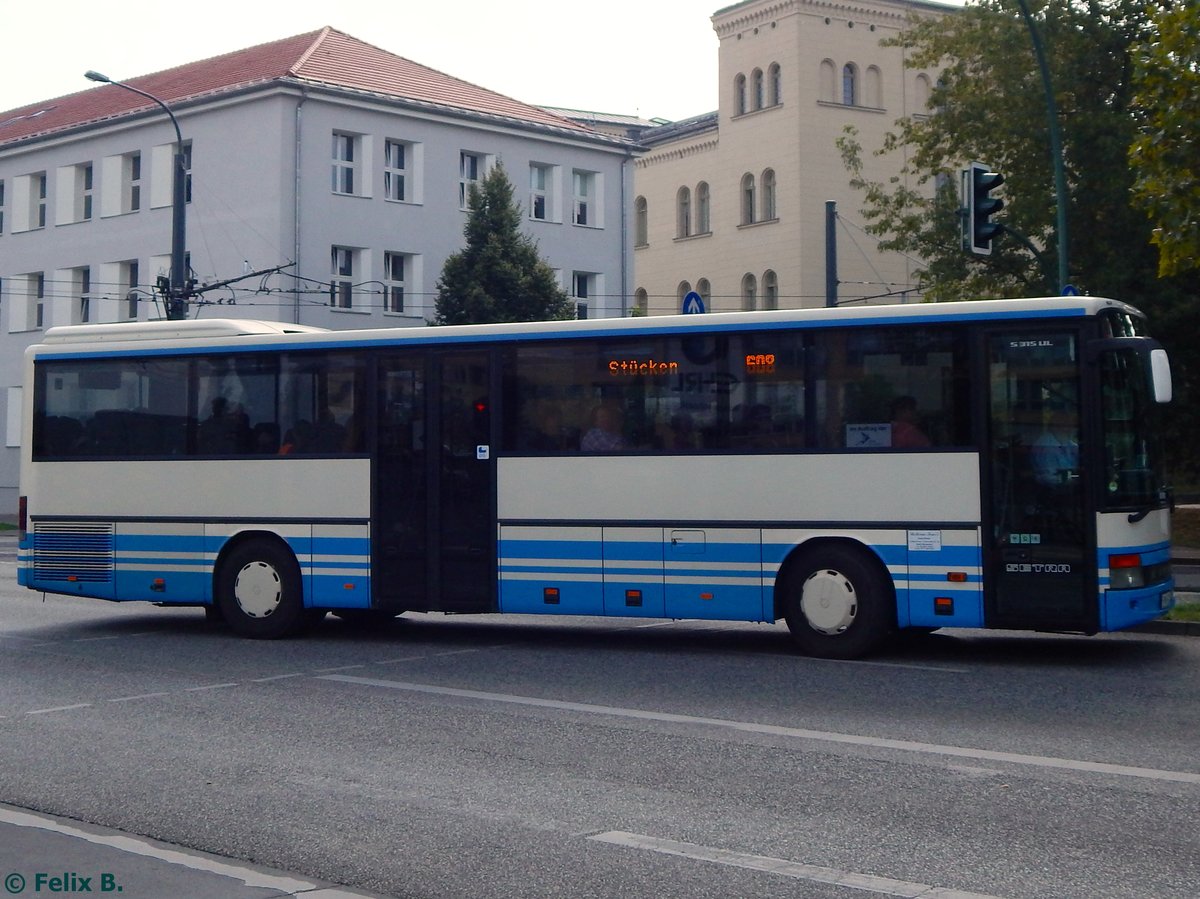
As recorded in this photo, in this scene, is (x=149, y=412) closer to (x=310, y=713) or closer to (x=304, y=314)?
(x=310, y=713)

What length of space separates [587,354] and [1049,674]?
4627mm

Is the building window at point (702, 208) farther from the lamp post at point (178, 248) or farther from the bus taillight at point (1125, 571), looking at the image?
the bus taillight at point (1125, 571)

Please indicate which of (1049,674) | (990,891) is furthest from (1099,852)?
(1049,674)

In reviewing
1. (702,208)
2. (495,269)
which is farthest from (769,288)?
(495,269)

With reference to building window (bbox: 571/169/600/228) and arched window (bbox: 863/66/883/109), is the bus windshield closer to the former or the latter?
building window (bbox: 571/169/600/228)

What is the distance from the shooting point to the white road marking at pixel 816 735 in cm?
823

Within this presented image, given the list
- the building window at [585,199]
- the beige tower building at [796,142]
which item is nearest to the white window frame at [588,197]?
the building window at [585,199]

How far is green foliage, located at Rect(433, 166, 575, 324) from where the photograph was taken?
4116 cm

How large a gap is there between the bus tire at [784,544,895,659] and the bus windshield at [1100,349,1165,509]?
1874mm

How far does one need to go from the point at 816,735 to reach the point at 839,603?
348 centimetres

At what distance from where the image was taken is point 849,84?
62938 mm

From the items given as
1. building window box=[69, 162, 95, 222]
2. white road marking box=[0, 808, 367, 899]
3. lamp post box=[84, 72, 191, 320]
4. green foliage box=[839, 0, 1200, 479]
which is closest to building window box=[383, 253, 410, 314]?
building window box=[69, 162, 95, 222]

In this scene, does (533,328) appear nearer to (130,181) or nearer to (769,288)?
(130,181)

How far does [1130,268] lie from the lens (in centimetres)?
2992
